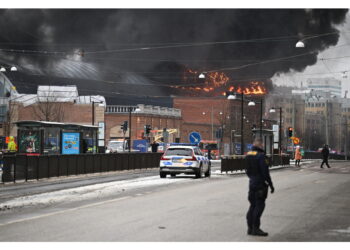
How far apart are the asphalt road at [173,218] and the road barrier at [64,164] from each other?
7.48m

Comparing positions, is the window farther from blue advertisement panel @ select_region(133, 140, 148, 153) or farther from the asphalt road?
blue advertisement panel @ select_region(133, 140, 148, 153)

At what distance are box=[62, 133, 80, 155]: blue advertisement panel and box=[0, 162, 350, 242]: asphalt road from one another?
1777 cm

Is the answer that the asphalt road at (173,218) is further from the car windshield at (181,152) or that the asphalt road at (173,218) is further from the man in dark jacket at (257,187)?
the car windshield at (181,152)

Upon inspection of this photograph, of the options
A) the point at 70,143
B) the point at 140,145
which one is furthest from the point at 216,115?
the point at 70,143

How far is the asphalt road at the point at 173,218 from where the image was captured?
12023 mm

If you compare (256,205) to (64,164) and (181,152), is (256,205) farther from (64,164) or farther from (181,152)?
(64,164)

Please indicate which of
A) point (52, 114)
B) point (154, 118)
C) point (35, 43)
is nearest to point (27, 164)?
point (52, 114)

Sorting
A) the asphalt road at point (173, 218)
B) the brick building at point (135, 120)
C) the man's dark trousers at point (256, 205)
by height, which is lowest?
the asphalt road at point (173, 218)

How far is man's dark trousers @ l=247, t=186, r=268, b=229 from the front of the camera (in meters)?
12.3

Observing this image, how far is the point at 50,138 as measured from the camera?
129 feet

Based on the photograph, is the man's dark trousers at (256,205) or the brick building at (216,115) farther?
the brick building at (216,115)

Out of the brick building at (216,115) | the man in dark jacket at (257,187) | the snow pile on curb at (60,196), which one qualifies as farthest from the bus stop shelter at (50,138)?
the brick building at (216,115)

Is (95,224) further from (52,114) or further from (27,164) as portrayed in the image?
(52,114)

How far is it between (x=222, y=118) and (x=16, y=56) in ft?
126
